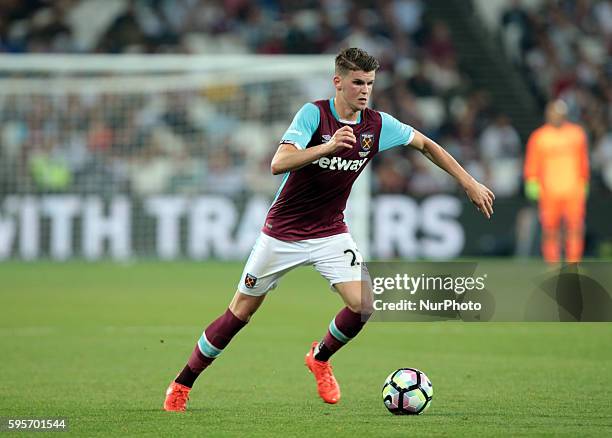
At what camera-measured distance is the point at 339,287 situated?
7406 mm

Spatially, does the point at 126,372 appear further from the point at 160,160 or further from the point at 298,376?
the point at 160,160

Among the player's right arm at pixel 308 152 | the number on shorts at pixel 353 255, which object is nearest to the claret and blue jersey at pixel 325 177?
the number on shorts at pixel 353 255

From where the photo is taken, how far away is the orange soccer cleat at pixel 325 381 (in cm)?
755

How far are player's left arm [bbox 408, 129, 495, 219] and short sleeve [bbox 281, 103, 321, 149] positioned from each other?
2.36ft

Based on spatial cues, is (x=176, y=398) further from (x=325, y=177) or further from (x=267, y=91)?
(x=267, y=91)

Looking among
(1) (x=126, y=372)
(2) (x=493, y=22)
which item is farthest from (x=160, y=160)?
(1) (x=126, y=372)

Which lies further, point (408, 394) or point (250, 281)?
point (250, 281)

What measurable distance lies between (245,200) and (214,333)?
13.1m

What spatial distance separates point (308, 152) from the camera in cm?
668

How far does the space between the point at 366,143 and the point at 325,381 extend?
4.99 feet

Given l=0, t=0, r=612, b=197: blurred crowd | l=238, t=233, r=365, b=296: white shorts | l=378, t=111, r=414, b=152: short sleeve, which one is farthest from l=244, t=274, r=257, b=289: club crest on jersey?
l=0, t=0, r=612, b=197: blurred crowd

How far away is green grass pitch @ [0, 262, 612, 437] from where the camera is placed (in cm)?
670

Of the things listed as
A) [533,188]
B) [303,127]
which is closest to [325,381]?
[303,127]

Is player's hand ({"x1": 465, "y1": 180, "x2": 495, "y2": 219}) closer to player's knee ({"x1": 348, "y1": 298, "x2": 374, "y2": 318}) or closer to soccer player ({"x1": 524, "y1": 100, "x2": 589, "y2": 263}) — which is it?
player's knee ({"x1": 348, "y1": 298, "x2": 374, "y2": 318})
